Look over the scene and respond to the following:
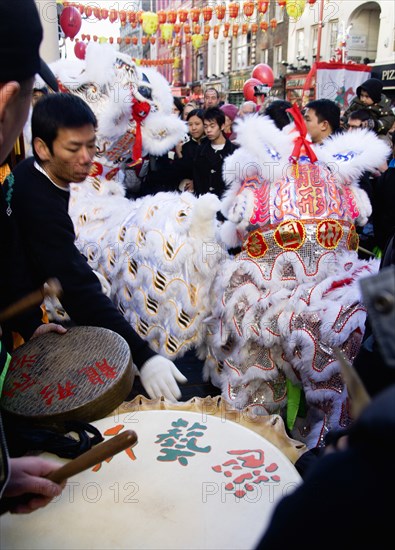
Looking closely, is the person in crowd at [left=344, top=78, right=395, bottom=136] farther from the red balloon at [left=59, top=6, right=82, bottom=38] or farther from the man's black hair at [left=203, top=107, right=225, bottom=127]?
the red balloon at [left=59, top=6, right=82, bottom=38]

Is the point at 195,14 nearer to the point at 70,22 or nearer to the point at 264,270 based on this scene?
the point at 70,22

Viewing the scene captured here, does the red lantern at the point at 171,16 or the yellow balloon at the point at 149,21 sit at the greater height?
the red lantern at the point at 171,16

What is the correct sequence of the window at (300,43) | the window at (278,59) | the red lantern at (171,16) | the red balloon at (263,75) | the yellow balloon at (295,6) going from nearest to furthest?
1. the red balloon at (263,75)
2. the yellow balloon at (295,6)
3. the red lantern at (171,16)
4. the window at (300,43)
5. the window at (278,59)

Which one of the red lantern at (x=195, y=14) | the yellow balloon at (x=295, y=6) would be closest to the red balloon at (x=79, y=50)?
the red lantern at (x=195, y=14)

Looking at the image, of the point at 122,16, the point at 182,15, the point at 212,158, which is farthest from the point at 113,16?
the point at 212,158

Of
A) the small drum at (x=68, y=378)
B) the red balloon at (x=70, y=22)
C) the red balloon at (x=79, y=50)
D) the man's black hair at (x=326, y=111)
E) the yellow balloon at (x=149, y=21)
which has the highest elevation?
the yellow balloon at (x=149, y=21)

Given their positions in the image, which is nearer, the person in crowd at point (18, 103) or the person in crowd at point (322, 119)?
the person in crowd at point (18, 103)

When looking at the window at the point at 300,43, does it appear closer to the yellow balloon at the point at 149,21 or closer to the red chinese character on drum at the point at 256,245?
the yellow balloon at the point at 149,21

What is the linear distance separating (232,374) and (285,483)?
4.08 ft

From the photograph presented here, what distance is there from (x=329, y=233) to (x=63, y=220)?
1224 millimetres

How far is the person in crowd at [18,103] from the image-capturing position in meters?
0.83

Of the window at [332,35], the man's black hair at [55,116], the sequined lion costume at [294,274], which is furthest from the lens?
the window at [332,35]

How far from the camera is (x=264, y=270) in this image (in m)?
2.35

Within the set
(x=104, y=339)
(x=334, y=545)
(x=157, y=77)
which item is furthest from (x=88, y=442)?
(x=157, y=77)
